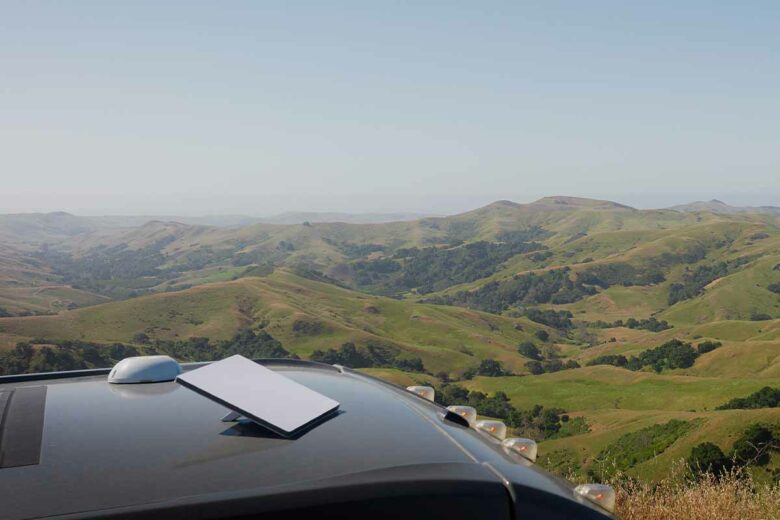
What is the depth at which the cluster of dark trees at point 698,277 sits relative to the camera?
17675 cm

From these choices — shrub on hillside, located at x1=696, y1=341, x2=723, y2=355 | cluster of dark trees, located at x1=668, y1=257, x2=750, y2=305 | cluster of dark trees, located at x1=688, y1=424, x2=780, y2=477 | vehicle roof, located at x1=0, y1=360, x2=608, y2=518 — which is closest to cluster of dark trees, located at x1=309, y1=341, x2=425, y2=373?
shrub on hillside, located at x1=696, y1=341, x2=723, y2=355

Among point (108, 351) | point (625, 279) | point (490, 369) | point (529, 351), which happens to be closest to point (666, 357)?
point (490, 369)

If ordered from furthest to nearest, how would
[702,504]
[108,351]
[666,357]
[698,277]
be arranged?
1. [698,277]
2. [666,357]
3. [108,351]
4. [702,504]

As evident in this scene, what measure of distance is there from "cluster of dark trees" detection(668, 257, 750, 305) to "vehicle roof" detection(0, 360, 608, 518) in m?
185

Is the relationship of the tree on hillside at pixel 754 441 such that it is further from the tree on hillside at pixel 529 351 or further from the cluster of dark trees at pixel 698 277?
the cluster of dark trees at pixel 698 277

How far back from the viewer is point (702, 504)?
590 cm

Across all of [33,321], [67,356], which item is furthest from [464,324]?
[67,356]

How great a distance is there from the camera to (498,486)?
2.68 metres

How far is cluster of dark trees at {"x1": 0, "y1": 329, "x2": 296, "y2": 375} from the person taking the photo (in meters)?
61.0

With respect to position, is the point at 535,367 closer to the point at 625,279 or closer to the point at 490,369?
the point at 490,369

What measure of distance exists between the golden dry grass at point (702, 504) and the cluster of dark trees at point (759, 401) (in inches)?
2181

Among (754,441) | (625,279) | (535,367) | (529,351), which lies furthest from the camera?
(625,279)

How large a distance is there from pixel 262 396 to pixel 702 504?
4.49 metres

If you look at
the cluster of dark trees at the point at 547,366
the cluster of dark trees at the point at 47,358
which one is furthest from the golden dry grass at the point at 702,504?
the cluster of dark trees at the point at 547,366
